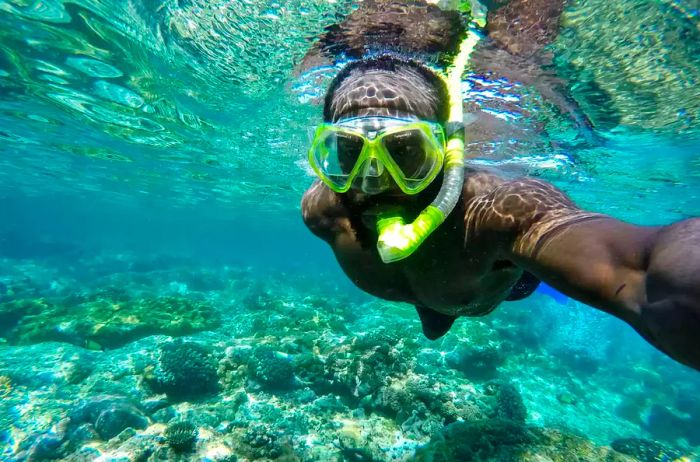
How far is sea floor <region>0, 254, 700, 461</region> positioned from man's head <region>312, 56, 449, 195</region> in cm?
500

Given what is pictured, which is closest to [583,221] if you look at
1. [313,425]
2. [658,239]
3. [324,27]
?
[658,239]

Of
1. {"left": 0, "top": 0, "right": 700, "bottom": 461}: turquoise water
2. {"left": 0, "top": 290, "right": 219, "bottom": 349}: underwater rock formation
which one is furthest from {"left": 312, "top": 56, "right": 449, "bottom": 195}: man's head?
{"left": 0, "top": 290, "right": 219, "bottom": 349}: underwater rock formation

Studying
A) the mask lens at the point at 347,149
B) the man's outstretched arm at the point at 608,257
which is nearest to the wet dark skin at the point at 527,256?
the man's outstretched arm at the point at 608,257

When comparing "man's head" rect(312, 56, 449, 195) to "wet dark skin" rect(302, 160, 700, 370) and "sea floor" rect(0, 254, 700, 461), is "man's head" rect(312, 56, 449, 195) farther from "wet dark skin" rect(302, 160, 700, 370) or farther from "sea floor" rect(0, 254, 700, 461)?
"sea floor" rect(0, 254, 700, 461)

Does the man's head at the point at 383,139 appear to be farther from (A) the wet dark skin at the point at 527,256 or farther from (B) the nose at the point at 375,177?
(A) the wet dark skin at the point at 527,256

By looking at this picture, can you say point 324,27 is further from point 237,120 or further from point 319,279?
point 319,279

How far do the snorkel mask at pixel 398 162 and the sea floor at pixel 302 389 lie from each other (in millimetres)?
4912

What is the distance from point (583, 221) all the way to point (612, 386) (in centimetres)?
2278

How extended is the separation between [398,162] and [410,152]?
12cm

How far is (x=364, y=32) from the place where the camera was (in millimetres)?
6543

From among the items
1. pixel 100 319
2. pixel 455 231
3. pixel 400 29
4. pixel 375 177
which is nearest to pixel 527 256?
pixel 455 231

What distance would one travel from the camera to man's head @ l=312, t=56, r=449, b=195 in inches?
98.0

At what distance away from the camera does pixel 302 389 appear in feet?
30.5

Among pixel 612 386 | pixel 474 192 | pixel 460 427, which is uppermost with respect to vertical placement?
pixel 474 192
